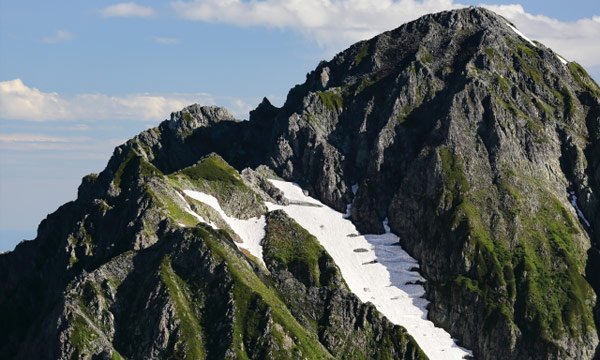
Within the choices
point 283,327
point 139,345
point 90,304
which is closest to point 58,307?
point 90,304

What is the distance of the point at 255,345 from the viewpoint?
195500 mm

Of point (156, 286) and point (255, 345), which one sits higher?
point (156, 286)

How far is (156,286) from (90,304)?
14853 mm

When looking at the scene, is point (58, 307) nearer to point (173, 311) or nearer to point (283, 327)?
point (173, 311)

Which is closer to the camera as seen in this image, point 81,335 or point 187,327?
point 81,335

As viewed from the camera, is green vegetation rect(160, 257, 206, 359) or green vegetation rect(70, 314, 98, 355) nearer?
Result: green vegetation rect(70, 314, 98, 355)

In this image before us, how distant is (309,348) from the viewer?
654ft

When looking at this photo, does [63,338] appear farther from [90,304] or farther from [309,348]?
[309,348]

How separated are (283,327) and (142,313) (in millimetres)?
31504

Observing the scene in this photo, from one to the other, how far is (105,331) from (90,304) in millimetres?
6911

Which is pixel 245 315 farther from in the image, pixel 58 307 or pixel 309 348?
pixel 58 307

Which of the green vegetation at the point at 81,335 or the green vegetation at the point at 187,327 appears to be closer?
the green vegetation at the point at 81,335

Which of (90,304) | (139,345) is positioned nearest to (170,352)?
(139,345)

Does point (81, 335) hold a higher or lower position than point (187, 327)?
lower
